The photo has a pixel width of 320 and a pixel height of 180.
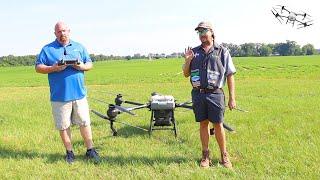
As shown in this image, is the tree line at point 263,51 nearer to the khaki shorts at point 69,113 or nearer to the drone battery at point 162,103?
the drone battery at point 162,103

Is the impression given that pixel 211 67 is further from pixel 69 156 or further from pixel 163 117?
pixel 69 156

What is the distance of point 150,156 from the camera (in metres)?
6.61

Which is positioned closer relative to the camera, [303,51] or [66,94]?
[66,94]

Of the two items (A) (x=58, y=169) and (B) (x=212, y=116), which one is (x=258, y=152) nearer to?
(B) (x=212, y=116)

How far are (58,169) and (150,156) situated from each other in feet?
4.67

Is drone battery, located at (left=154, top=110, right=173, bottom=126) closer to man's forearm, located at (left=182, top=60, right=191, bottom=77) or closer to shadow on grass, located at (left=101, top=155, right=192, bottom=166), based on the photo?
shadow on grass, located at (left=101, top=155, right=192, bottom=166)

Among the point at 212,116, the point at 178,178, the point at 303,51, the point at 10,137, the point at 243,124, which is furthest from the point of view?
the point at 303,51

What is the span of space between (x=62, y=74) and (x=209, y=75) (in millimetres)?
2190

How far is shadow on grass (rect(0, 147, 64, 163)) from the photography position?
671 centimetres

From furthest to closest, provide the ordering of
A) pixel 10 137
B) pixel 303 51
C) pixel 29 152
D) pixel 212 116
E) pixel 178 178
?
pixel 303 51
pixel 10 137
pixel 29 152
pixel 212 116
pixel 178 178

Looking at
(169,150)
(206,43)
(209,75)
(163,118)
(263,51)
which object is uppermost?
(206,43)

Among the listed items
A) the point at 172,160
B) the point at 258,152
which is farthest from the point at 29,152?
the point at 258,152

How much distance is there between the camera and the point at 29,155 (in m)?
7.01

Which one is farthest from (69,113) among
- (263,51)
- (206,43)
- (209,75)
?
(263,51)
